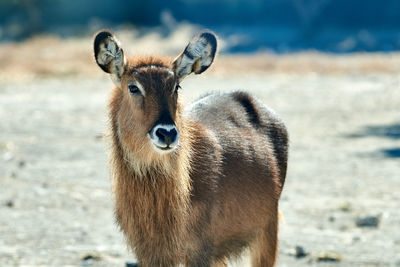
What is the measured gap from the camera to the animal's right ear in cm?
569

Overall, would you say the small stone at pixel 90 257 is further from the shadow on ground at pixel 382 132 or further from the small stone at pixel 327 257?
the shadow on ground at pixel 382 132

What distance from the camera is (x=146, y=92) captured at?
18.4 feet

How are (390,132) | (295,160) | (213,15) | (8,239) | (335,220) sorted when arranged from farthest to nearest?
1. (213,15)
2. (390,132)
3. (295,160)
4. (335,220)
5. (8,239)

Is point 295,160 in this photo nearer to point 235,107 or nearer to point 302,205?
point 302,205

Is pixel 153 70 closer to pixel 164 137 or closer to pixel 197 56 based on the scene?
pixel 197 56

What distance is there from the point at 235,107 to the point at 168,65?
44.6 inches

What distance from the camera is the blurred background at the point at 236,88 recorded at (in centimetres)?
841

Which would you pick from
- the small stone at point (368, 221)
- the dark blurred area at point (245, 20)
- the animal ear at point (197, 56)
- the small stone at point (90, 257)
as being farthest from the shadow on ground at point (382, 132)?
the dark blurred area at point (245, 20)

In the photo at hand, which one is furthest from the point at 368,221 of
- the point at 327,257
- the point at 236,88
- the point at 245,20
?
the point at 245,20

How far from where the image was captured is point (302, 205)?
9859 millimetres

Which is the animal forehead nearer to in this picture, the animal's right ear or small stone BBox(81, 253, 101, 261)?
the animal's right ear

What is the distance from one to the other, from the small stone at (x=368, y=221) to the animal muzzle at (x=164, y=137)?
4.16 m

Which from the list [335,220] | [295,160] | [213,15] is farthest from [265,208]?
[213,15]

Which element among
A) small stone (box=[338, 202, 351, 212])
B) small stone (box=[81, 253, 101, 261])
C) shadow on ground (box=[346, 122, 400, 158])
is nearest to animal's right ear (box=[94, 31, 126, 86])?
small stone (box=[81, 253, 101, 261])
